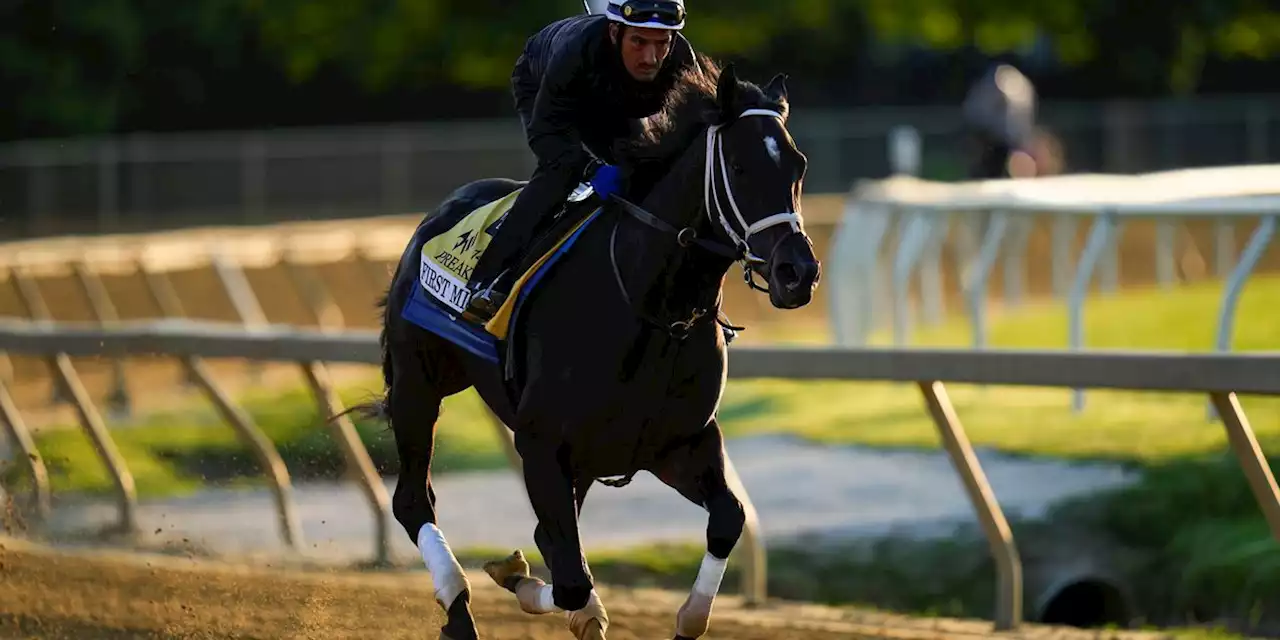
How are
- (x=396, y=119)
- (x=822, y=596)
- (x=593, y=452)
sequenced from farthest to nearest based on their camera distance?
(x=396, y=119)
(x=822, y=596)
(x=593, y=452)

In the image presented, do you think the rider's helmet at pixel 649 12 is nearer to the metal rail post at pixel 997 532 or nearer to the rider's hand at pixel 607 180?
the rider's hand at pixel 607 180

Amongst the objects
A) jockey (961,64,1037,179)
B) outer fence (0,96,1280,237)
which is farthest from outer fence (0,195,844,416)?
jockey (961,64,1037,179)

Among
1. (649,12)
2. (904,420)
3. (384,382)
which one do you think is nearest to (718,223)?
(649,12)

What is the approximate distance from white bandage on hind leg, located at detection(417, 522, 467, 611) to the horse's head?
1564 millimetres

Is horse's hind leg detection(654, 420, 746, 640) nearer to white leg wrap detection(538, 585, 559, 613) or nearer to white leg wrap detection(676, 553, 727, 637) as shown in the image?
white leg wrap detection(676, 553, 727, 637)

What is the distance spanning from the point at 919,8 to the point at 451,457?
2180 cm

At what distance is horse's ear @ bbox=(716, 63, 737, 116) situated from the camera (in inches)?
211

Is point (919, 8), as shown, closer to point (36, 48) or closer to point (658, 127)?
point (36, 48)

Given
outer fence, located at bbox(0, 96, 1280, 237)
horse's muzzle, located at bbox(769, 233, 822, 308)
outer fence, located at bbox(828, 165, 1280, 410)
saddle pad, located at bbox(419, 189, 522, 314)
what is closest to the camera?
horse's muzzle, located at bbox(769, 233, 822, 308)

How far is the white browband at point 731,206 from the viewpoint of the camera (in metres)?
5.16

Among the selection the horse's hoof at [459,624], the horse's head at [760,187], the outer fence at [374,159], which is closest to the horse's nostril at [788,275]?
the horse's head at [760,187]

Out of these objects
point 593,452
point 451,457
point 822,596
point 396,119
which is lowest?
point 396,119

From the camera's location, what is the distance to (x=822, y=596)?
8.78 metres

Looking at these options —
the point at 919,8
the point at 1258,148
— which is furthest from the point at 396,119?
the point at 1258,148
